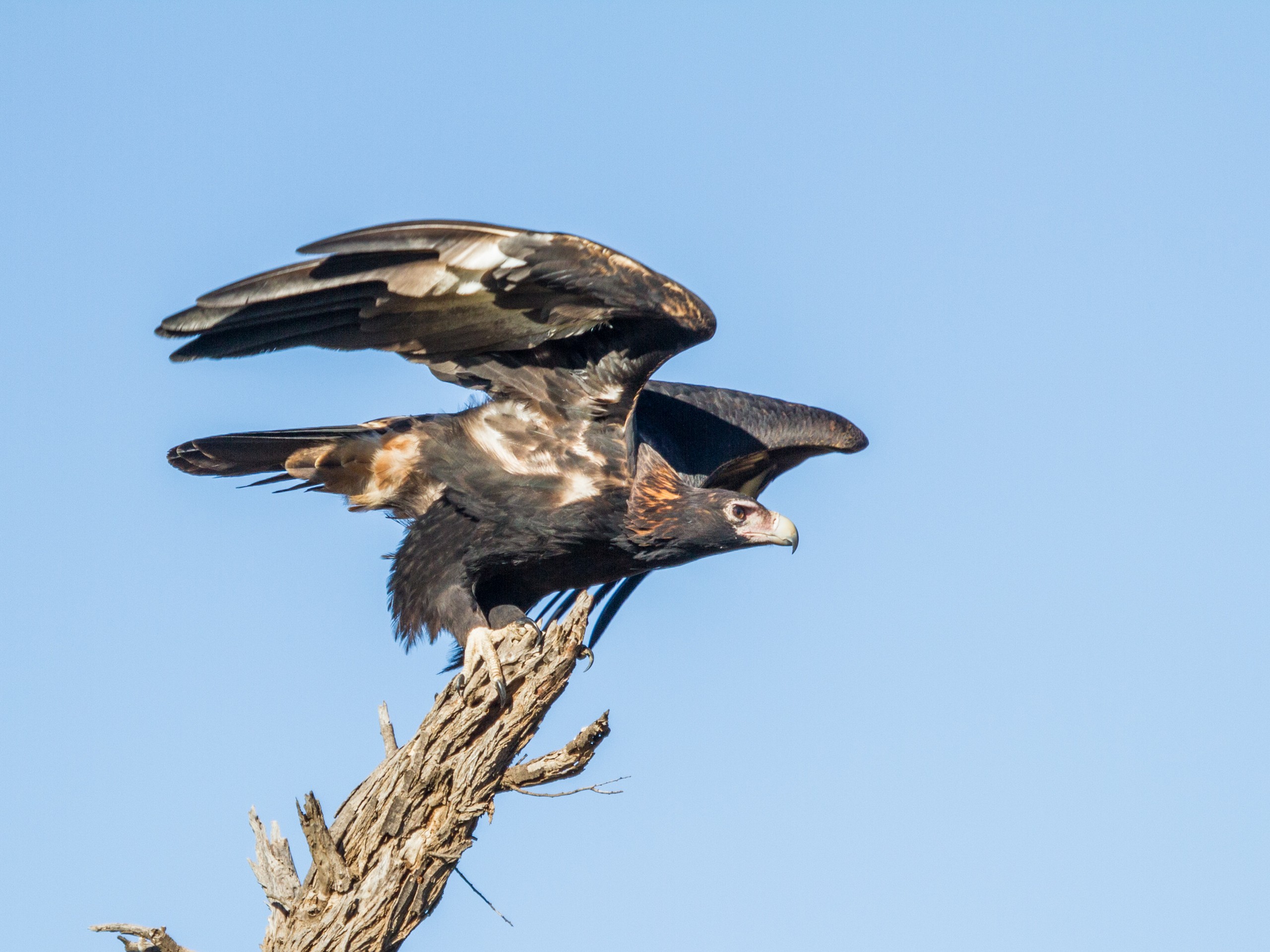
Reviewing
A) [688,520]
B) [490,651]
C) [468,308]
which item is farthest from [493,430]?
[490,651]

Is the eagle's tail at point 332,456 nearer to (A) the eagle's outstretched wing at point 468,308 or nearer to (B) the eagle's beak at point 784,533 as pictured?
(A) the eagle's outstretched wing at point 468,308

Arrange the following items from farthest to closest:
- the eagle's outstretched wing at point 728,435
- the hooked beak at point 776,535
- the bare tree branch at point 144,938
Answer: the eagle's outstretched wing at point 728,435 < the hooked beak at point 776,535 < the bare tree branch at point 144,938

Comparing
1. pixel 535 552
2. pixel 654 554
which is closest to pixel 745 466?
pixel 654 554

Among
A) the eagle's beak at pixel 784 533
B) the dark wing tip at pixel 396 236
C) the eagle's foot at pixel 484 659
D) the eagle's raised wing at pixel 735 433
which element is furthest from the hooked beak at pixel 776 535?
the dark wing tip at pixel 396 236

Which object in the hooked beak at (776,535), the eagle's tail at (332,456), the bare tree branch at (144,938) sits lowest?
the bare tree branch at (144,938)

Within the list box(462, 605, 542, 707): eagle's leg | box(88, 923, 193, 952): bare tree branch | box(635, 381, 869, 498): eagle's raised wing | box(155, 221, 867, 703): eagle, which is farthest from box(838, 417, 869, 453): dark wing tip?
box(88, 923, 193, 952): bare tree branch

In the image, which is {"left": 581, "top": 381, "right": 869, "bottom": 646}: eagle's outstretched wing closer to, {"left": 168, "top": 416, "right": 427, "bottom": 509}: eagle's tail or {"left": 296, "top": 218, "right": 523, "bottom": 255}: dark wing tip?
{"left": 168, "top": 416, "right": 427, "bottom": 509}: eagle's tail

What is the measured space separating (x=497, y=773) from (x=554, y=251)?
6.77 ft

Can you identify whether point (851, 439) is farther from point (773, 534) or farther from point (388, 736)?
point (388, 736)

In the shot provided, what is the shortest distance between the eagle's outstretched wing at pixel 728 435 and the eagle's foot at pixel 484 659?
1601 millimetres

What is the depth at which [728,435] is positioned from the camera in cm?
796

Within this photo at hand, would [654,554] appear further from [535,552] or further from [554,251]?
[554,251]

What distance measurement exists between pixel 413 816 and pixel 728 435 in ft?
11.3

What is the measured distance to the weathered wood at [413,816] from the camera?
5016 millimetres
